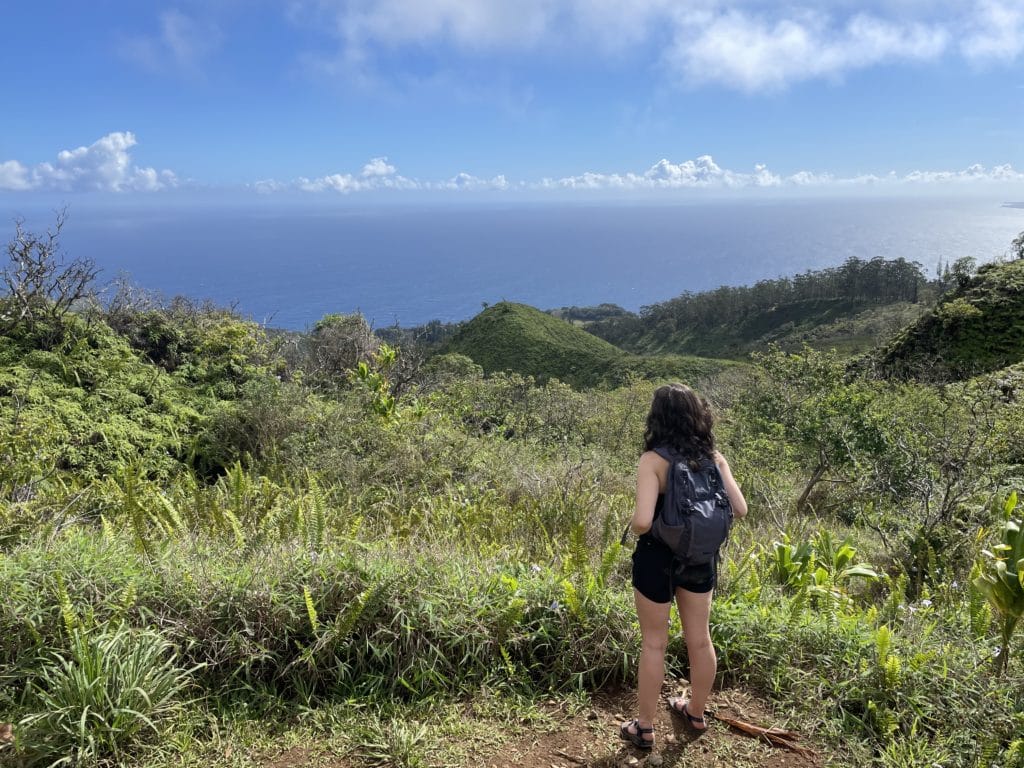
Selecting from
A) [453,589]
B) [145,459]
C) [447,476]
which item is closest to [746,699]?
[453,589]

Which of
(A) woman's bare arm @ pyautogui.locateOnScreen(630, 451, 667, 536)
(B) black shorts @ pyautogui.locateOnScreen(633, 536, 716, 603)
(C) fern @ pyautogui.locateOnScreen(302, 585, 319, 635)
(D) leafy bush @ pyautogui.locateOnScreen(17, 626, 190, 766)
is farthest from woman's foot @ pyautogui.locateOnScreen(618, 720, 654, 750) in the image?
(D) leafy bush @ pyautogui.locateOnScreen(17, 626, 190, 766)

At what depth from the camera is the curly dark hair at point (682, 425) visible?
2.26 meters

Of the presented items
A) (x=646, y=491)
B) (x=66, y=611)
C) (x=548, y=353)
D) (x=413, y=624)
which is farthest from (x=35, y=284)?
(x=548, y=353)

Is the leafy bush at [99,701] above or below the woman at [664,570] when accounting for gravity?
below

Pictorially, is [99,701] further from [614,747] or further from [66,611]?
[614,747]

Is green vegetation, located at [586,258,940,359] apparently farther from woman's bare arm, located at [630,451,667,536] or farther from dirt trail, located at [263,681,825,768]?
woman's bare arm, located at [630,451,667,536]

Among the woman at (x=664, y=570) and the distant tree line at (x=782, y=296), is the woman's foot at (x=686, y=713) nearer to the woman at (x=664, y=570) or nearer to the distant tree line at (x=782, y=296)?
the woman at (x=664, y=570)

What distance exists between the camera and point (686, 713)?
8.22 feet

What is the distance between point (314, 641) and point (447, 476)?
3.99 meters

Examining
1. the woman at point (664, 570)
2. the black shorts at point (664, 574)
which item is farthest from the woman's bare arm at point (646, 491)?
the black shorts at point (664, 574)

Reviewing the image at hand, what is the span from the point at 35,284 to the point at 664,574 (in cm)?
921

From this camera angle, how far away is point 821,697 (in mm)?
2561

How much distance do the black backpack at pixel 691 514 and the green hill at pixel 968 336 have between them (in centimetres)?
2549

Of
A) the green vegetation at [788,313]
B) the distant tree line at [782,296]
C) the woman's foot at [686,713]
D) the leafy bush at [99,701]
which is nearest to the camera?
the leafy bush at [99,701]
